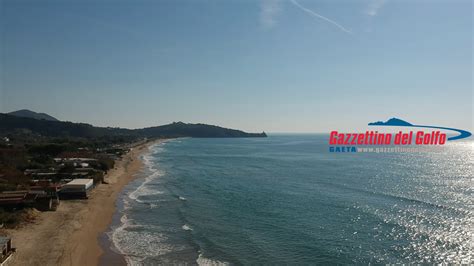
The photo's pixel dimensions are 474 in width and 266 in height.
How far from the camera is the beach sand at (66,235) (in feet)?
71.4

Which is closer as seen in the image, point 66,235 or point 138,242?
point 138,242

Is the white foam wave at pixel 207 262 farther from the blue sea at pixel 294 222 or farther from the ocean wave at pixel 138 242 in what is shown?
the ocean wave at pixel 138 242

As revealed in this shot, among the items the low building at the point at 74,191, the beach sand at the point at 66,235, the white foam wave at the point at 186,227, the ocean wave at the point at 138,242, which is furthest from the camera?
the low building at the point at 74,191

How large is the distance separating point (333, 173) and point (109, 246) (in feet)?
154

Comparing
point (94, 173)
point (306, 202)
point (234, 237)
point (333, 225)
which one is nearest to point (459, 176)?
point (306, 202)

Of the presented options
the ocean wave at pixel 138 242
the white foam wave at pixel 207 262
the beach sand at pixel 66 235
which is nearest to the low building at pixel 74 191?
the beach sand at pixel 66 235

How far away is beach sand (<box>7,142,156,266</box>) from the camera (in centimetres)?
2177

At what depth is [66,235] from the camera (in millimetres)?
26188

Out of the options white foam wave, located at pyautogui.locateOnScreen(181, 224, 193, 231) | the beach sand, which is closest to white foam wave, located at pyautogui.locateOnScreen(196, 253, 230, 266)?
the beach sand

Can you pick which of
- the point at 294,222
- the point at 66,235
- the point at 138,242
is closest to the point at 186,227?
the point at 138,242

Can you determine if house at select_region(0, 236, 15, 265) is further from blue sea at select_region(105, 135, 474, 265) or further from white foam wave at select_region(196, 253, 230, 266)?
white foam wave at select_region(196, 253, 230, 266)

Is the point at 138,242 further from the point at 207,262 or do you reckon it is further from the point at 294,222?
the point at 294,222

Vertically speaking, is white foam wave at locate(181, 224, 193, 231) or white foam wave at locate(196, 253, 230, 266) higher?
white foam wave at locate(181, 224, 193, 231)

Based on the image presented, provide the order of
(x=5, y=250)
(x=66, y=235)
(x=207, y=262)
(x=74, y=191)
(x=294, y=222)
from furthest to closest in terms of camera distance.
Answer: (x=74, y=191)
(x=294, y=222)
(x=66, y=235)
(x=207, y=262)
(x=5, y=250)
